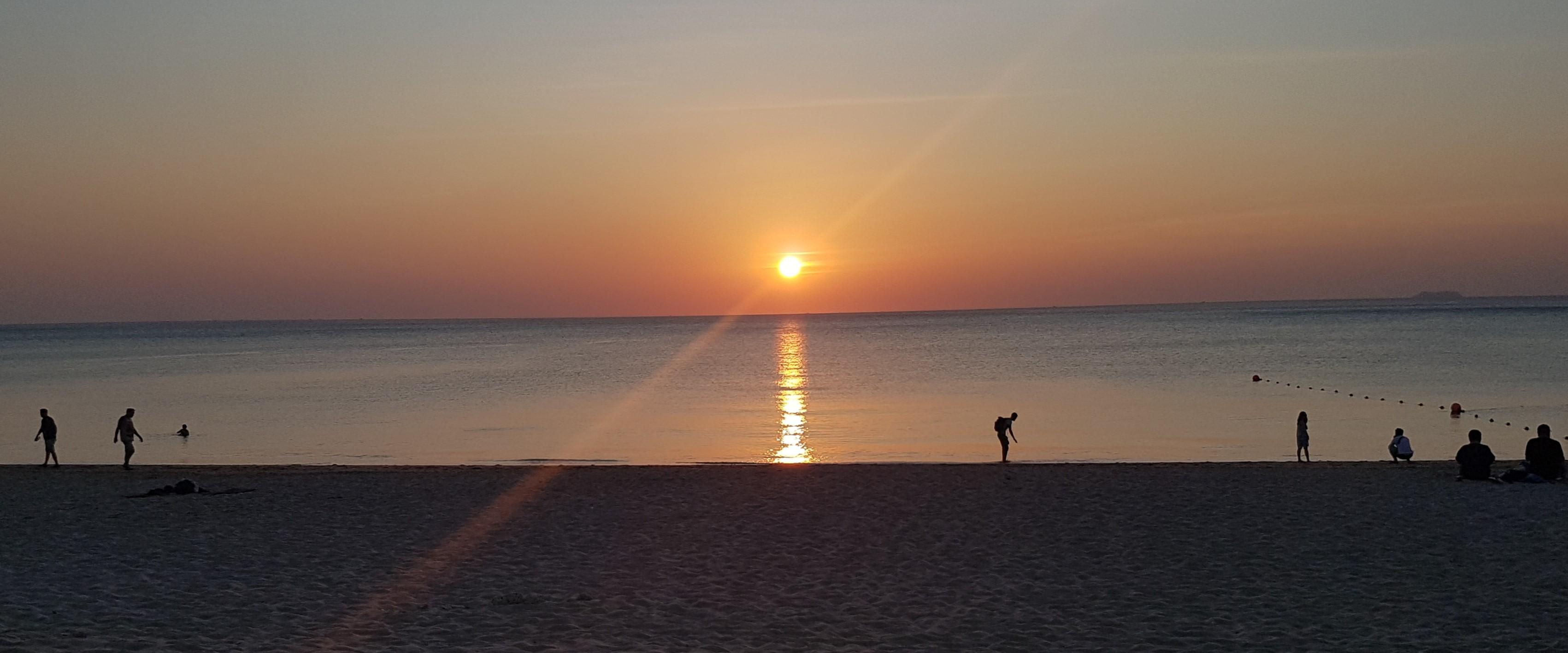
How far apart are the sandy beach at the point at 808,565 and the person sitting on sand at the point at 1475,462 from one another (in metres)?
0.64

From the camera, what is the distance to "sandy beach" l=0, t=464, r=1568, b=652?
11.0m

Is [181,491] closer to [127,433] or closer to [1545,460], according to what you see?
[127,433]

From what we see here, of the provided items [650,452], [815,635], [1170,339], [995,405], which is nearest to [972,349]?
[1170,339]

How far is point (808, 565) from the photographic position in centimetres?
1417

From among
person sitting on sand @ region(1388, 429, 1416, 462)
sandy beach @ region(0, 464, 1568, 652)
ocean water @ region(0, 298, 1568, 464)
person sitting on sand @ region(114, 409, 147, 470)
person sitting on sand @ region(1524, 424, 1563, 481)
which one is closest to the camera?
sandy beach @ region(0, 464, 1568, 652)

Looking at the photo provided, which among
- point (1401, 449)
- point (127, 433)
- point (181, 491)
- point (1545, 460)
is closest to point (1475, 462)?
point (1545, 460)

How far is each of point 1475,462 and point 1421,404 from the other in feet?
87.7

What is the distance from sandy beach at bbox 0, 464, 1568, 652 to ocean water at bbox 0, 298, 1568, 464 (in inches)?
389

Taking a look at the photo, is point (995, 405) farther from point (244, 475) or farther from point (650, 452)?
point (244, 475)

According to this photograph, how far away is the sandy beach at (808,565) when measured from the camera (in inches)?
431

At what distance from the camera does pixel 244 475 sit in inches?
940

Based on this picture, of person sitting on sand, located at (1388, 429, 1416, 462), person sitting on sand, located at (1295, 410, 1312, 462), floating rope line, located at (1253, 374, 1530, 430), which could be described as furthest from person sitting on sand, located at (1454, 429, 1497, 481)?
floating rope line, located at (1253, 374, 1530, 430)

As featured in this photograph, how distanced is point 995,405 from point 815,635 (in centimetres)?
3671

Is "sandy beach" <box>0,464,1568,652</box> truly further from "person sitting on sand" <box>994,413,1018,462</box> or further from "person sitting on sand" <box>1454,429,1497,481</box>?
"person sitting on sand" <box>994,413,1018,462</box>
